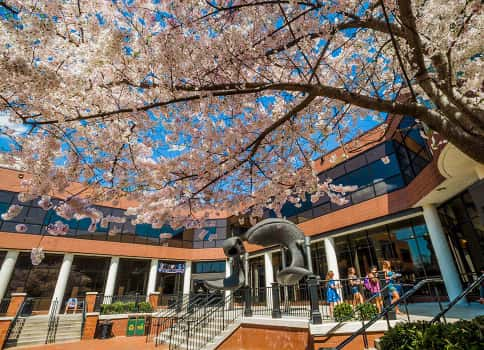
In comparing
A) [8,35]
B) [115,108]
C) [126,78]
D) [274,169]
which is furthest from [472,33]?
[8,35]

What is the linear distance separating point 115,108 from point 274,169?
13.7 ft

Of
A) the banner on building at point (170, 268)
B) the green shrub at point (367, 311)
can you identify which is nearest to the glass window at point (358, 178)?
the green shrub at point (367, 311)

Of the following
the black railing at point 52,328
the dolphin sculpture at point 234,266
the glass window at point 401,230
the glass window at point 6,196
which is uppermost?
the glass window at point 6,196

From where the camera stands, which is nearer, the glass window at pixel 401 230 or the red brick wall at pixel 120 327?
the glass window at pixel 401 230

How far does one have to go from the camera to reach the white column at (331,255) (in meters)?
13.5

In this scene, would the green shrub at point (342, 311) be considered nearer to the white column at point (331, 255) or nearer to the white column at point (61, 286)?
the white column at point (331, 255)

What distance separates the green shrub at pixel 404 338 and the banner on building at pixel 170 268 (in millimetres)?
21366

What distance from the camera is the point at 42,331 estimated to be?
12.9 meters

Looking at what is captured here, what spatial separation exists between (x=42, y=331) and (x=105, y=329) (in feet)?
10.7

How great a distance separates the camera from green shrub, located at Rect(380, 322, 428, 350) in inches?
154

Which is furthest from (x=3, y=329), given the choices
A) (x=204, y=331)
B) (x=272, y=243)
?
(x=272, y=243)

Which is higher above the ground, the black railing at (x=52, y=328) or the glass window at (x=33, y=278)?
the glass window at (x=33, y=278)

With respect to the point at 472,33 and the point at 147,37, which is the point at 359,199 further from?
the point at 147,37

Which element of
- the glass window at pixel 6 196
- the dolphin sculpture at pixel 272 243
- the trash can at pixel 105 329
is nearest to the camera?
the dolphin sculpture at pixel 272 243
